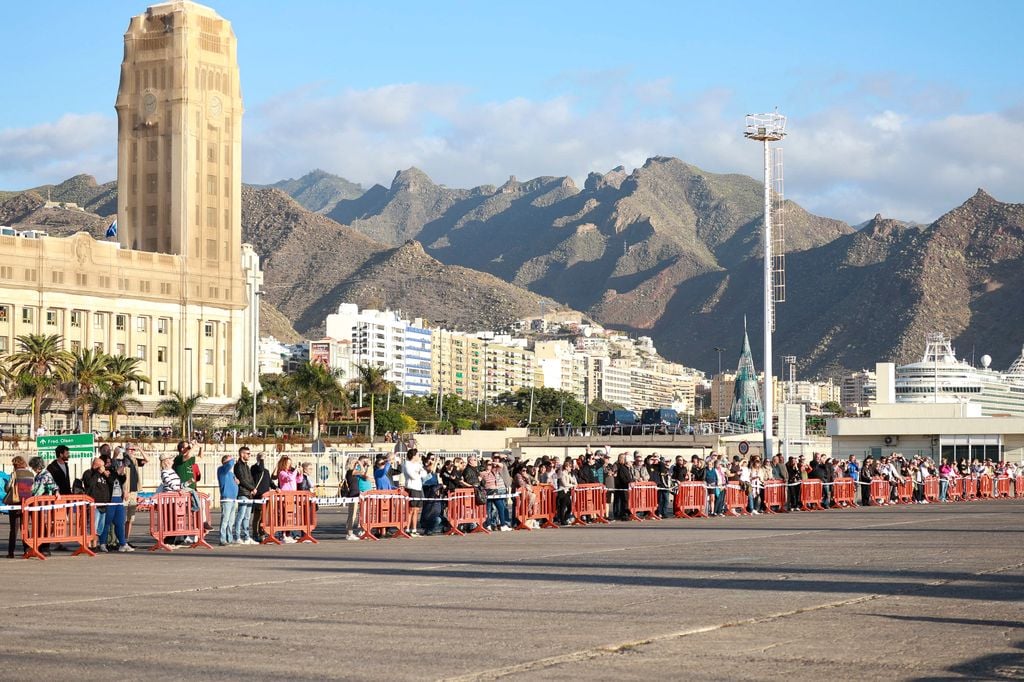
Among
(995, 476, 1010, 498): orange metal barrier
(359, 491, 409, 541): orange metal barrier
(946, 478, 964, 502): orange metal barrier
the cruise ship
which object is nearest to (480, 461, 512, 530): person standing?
(359, 491, 409, 541): orange metal barrier

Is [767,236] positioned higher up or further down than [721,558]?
higher up

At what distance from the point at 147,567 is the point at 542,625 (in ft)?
28.6

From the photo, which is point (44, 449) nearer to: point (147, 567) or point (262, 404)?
point (147, 567)

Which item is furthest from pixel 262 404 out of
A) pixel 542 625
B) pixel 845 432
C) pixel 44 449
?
pixel 542 625

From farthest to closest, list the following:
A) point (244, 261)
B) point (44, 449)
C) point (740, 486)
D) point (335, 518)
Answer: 1. point (244, 261)
2. point (44, 449)
3. point (740, 486)
4. point (335, 518)

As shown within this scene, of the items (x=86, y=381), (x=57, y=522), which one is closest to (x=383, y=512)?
(x=57, y=522)

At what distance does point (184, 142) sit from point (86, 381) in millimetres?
32829

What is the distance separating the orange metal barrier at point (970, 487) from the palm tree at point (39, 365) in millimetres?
60951

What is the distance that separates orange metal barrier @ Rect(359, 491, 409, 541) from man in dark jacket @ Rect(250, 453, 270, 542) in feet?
6.68

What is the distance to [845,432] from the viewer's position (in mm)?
95625

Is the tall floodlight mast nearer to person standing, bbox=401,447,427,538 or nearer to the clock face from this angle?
person standing, bbox=401,447,427,538

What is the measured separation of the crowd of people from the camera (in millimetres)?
23703

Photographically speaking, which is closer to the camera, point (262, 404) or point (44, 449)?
point (44, 449)

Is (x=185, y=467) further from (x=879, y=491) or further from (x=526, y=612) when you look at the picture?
(x=879, y=491)
